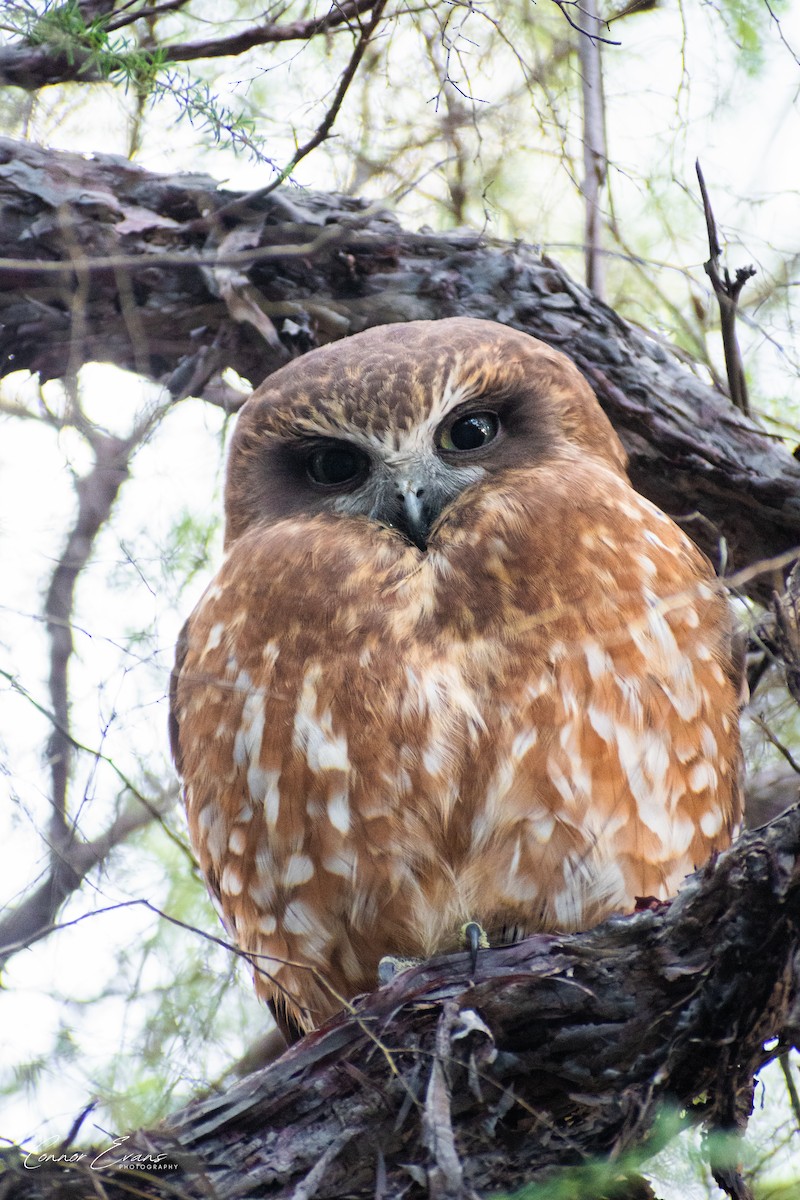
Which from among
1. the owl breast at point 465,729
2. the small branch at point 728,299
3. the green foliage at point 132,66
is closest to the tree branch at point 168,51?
the green foliage at point 132,66

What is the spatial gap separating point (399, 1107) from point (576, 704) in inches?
32.7

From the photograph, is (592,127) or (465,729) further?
(592,127)

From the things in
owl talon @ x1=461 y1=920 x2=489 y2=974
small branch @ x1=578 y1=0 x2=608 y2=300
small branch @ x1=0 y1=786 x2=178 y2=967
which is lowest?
owl talon @ x1=461 y1=920 x2=489 y2=974

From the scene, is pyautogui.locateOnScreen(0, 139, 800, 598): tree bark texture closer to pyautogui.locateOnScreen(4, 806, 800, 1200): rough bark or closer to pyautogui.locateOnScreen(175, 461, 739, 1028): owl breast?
pyautogui.locateOnScreen(175, 461, 739, 1028): owl breast

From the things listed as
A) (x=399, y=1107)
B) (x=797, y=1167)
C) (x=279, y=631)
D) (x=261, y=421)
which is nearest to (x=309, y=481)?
(x=261, y=421)

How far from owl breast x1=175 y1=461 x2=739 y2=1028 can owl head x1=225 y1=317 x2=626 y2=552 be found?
0.33 feet

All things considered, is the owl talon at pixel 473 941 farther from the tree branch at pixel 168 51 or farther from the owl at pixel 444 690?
the tree branch at pixel 168 51

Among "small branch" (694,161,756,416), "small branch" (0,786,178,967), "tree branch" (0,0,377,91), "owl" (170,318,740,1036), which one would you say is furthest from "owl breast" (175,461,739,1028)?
"tree branch" (0,0,377,91)

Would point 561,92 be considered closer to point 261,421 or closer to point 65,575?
point 261,421

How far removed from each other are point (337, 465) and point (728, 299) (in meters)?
0.99

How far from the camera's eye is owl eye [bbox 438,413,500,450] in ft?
9.00

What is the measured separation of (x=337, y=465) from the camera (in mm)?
2826

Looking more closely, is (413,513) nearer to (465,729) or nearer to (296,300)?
(465,729)

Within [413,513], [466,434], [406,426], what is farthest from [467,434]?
[413,513]
